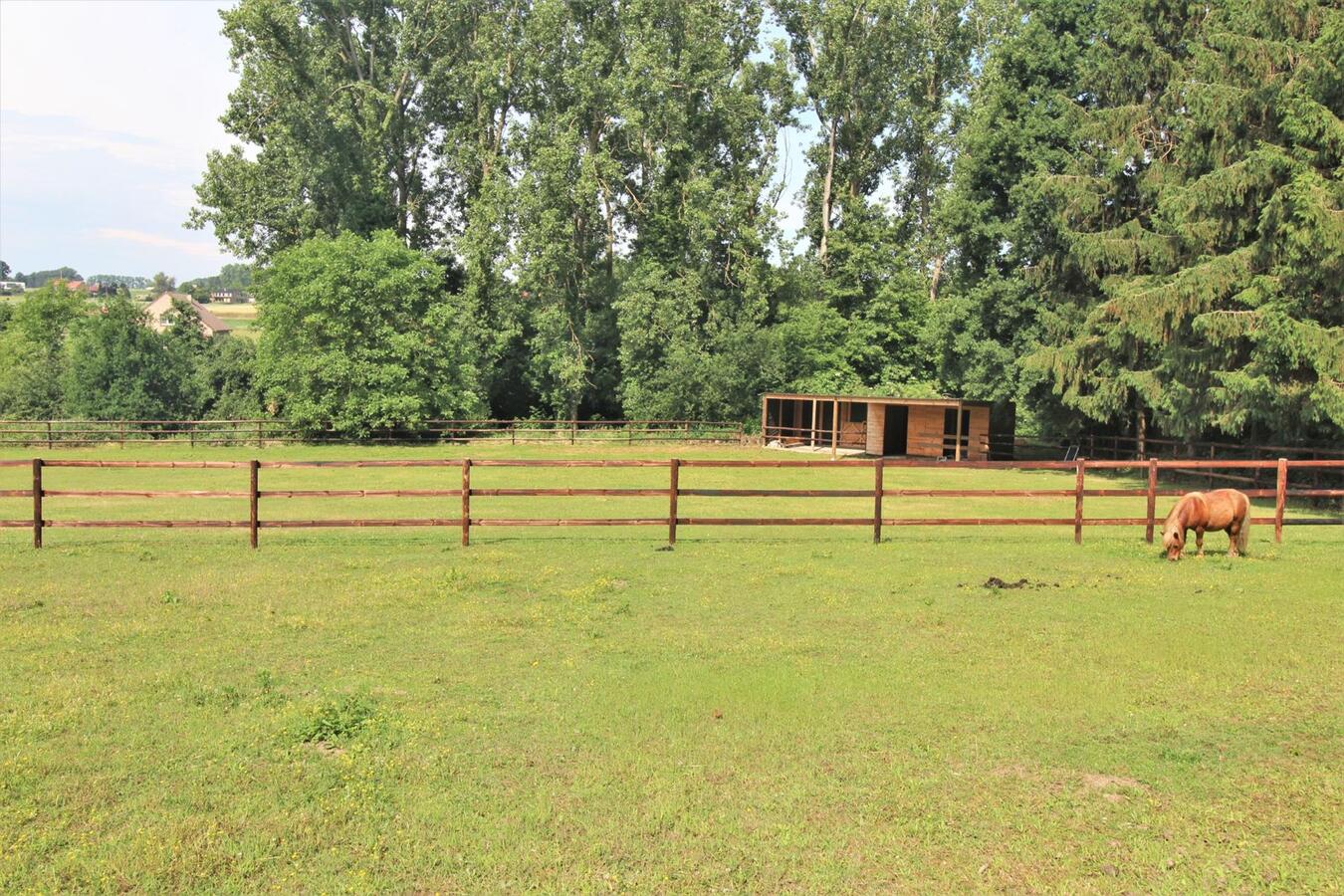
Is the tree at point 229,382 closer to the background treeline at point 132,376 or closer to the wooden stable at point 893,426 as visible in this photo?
the background treeline at point 132,376

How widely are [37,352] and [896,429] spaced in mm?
48657

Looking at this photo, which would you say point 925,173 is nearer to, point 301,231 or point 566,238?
point 566,238

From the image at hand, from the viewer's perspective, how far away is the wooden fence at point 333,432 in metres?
35.5

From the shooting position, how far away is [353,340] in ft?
125

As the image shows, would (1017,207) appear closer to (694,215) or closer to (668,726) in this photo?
(694,215)

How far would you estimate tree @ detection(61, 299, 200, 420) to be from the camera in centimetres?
4259

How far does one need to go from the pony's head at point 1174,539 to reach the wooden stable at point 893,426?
845 inches

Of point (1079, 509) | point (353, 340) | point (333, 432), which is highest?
point (353, 340)

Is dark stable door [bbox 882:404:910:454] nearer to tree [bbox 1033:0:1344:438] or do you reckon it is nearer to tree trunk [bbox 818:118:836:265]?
tree [bbox 1033:0:1344:438]

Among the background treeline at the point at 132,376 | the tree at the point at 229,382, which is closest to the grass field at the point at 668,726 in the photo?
the tree at the point at 229,382

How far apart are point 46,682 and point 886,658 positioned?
19.1ft

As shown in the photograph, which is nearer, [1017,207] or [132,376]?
[1017,207]

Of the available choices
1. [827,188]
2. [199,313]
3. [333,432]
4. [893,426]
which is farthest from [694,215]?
[199,313]

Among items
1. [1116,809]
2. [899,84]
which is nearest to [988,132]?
[899,84]
